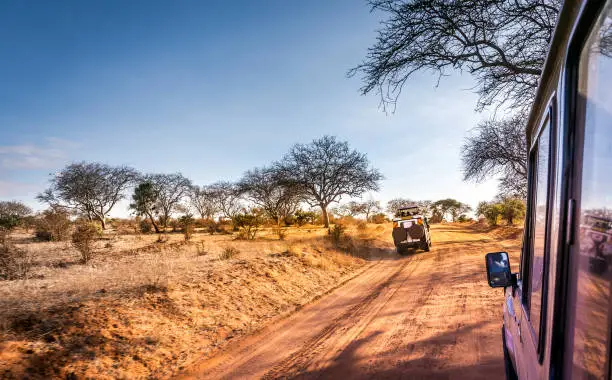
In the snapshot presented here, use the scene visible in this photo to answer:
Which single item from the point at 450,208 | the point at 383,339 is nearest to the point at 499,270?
the point at 383,339

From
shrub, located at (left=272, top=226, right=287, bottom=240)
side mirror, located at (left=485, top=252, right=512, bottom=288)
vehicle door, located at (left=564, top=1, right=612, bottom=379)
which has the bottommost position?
shrub, located at (left=272, top=226, right=287, bottom=240)

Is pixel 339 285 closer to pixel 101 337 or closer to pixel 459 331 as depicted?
pixel 459 331

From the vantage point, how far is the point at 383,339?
4.44 metres

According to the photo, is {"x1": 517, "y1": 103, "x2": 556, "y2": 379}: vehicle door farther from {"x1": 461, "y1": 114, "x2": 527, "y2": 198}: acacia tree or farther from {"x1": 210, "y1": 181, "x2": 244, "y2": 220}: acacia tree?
{"x1": 210, "y1": 181, "x2": 244, "y2": 220}: acacia tree

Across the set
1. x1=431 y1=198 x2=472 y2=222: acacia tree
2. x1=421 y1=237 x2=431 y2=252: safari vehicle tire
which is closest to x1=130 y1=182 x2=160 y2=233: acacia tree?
x1=421 y1=237 x2=431 y2=252: safari vehicle tire

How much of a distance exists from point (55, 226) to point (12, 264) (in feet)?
31.9

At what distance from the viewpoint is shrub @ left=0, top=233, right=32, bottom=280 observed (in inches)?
315

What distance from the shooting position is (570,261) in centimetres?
98

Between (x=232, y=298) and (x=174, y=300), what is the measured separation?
117 centimetres

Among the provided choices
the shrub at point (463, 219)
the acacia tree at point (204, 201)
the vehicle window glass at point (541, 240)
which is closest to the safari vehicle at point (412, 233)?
the vehicle window glass at point (541, 240)

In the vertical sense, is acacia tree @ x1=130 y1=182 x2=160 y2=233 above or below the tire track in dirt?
above

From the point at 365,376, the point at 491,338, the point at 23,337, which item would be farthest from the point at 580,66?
the point at 23,337

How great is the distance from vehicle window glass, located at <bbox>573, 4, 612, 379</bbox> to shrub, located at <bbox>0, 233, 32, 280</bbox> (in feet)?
33.5

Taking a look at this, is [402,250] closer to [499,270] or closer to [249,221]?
[249,221]
